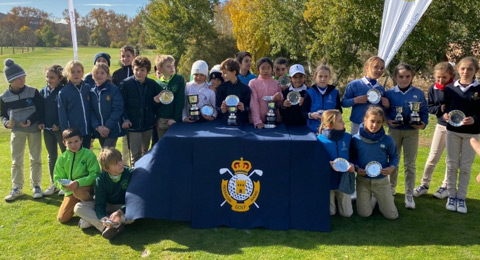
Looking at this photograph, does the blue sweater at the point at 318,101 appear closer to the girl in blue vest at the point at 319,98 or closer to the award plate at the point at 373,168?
the girl in blue vest at the point at 319,98

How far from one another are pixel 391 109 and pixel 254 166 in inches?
78.5

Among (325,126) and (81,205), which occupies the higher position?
(325,126)

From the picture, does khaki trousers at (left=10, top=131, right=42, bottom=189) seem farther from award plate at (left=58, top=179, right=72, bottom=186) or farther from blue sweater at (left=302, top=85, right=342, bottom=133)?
blue sweater at (left=302, top=85, right=342, bottom=133)

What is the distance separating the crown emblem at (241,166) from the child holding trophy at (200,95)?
3.07 feet

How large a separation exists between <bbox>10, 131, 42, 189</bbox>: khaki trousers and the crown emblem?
2.92 metres

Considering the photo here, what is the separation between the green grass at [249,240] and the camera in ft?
11.3

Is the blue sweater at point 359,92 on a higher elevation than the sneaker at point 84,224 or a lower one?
higher

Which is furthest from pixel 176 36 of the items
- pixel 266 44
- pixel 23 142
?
pixel 23 142

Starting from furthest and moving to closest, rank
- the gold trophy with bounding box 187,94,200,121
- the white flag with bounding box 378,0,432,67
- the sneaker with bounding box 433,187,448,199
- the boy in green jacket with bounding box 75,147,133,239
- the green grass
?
the white flag with bounding box 378,0,432,67, the sneaker with bounding box 433,187,448,199, the gold trophy with bounding box 187,94,200,121, the boy in green jacket with bounding box 75,147,133,239, the green grass

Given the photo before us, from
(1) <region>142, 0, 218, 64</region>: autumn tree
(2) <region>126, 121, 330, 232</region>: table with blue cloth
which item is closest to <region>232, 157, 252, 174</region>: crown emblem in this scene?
(2) <region>126, 121, 330, 232</region>: table with blue cloth

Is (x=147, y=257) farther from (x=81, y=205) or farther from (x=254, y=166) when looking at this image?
(x=254, y=166)

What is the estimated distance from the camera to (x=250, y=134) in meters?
3.99

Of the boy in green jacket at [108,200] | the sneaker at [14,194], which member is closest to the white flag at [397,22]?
the boy in green jacket at [108,200]

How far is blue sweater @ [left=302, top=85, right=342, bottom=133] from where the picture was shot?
4.43 metres
